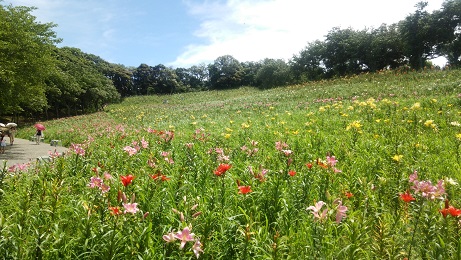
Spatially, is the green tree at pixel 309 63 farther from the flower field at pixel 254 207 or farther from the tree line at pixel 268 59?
the flower field at pixel 254 207

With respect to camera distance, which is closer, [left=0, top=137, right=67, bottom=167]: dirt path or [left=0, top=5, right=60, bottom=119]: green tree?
[left=0, top=137, right=67, bottom=167]: dirt path

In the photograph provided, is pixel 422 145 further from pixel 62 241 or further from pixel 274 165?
pixel 62 241

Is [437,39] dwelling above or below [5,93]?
above

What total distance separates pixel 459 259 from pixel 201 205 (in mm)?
1851

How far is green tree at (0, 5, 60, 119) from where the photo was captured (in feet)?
38.4

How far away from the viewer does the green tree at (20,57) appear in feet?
38.4

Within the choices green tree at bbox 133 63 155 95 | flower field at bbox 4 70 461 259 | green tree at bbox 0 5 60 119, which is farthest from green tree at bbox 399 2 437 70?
green tree at bbox 133 63 155 95

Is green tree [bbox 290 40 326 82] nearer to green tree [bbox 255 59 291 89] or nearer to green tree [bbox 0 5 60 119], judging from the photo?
green tree [bbox 255 59 291 89]

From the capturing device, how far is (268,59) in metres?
51.9

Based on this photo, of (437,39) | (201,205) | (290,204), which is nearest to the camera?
(201,205)

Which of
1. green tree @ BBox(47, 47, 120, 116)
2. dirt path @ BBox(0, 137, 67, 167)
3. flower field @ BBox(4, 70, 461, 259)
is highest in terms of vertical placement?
green tree @ BBox(47, 47, 120, 116)

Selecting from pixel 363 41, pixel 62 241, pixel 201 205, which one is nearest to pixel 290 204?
pixel 201 205

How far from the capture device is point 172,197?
9.29 feet

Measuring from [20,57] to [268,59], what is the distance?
43393 millimetres
